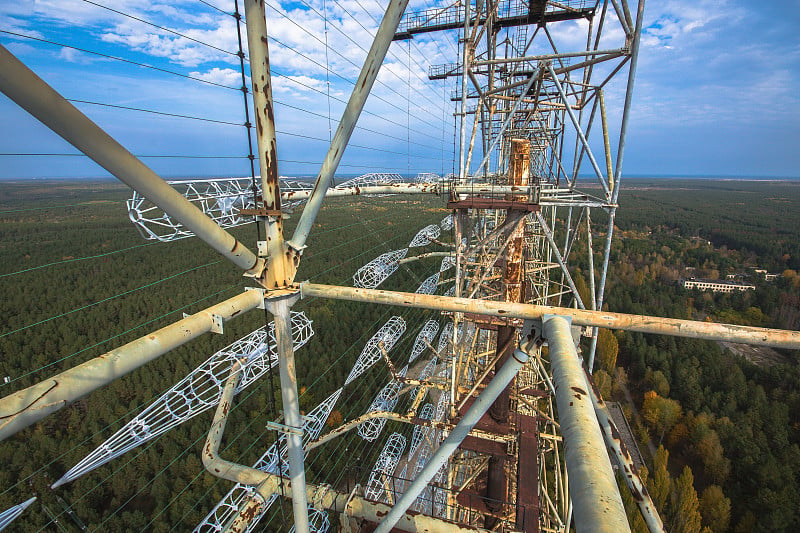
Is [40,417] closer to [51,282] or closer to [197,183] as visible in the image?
[197,183]

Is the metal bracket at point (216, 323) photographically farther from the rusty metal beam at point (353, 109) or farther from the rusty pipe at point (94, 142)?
the rusty metal beam at point (353, 109)

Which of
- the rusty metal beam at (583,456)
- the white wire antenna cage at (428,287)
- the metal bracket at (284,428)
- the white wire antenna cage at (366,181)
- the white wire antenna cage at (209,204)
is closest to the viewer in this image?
the rusty metal beam at (583,456)

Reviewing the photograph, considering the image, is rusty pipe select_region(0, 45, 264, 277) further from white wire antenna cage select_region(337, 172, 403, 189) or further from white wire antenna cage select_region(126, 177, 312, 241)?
white wire antenna cage select_region(337, 172, 403, 189)

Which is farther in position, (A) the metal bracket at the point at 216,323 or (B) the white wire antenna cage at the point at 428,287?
(B) the white wire antenna cage at the point at 428,287

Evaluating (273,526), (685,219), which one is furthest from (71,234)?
(685,219)

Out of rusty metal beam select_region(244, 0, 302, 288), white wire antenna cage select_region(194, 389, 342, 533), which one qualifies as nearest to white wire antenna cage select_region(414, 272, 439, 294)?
white wire antenna cage select_region(194, 389, 342, 533)

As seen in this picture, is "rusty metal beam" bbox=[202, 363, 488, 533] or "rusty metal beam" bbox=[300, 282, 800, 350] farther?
"rusty metal beam" bbox=[202, 363, 488, 533]

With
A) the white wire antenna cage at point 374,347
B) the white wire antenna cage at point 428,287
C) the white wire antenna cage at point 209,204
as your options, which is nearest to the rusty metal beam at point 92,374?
the white wire antenna cage at point 209,204
